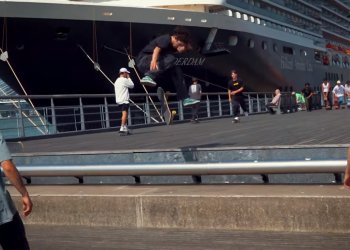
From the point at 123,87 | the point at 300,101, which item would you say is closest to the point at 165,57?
the point at 123,87

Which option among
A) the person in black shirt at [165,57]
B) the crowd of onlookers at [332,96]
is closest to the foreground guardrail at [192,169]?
the person in black shirt at [165,57]

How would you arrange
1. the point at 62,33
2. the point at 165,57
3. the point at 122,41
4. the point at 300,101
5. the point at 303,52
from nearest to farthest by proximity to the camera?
the point at 165,57 → the point at 62,33 → the point at 122,41 → the point at 300,101 → the point at 303,52

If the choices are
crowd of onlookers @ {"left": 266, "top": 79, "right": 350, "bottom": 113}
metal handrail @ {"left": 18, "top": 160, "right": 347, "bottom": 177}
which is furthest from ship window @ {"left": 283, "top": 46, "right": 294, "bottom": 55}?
metal handrail @ {"left": 18, "top": 160, "right": 347, "bottom": 177}

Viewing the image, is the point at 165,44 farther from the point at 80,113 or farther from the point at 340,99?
the point at 340,99

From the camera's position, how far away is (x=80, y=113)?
61.3ft

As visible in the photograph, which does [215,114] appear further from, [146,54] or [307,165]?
[307,165]

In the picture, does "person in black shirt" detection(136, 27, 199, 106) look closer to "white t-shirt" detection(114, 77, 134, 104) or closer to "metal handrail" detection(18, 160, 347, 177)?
"metal handrail" detection(18, 160, 347, 177)

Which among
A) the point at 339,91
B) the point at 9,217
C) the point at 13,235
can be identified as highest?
the point at 339,91

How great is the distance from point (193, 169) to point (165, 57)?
2.01 metres

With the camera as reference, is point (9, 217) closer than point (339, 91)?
Yes

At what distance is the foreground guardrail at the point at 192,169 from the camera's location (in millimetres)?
6277

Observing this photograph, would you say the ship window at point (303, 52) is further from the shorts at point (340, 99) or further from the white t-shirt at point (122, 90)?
the white t-shirt at point (122, 90)

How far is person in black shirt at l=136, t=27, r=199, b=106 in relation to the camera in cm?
809

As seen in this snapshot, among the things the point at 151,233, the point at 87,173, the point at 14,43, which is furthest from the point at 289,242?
the point at 14,43
